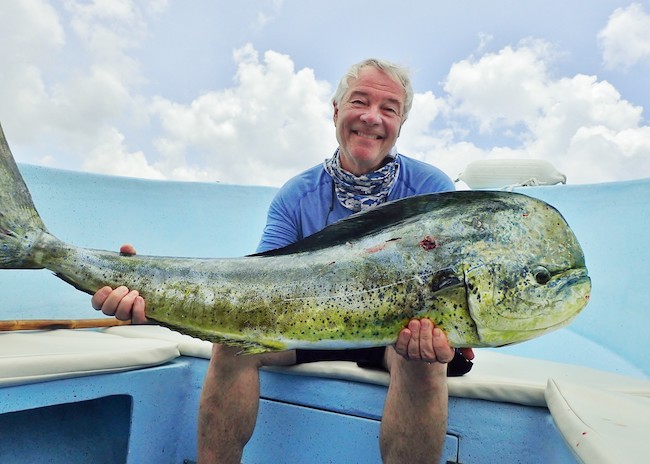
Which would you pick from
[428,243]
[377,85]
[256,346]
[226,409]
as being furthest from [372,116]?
[226,409]

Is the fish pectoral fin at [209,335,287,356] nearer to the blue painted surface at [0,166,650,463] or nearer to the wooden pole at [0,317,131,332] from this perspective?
the blue painted surface at [0,166,650,463]

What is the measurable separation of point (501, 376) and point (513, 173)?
4252 millimetres

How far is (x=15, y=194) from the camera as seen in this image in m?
1.57

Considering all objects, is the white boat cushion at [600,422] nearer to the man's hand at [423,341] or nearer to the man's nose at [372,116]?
the man's hand at [423,341]

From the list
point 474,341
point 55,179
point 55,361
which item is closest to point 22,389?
point 55,361

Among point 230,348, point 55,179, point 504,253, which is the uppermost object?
point 55,179

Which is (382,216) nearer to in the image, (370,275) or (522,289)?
(370,275)

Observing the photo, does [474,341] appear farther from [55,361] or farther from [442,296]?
[55,361]

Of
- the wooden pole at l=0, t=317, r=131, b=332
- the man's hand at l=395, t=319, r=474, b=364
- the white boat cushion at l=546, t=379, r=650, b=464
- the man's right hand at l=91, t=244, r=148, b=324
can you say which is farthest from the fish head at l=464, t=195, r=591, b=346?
the wooden pole at l=0, t=317, r=131, b=332

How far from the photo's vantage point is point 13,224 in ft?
5.11

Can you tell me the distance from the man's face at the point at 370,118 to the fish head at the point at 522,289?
3.19 ft

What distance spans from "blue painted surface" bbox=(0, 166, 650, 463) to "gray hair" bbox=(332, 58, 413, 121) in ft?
4.37

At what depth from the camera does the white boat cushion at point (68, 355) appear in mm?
1679

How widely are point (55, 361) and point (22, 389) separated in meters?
0.13
